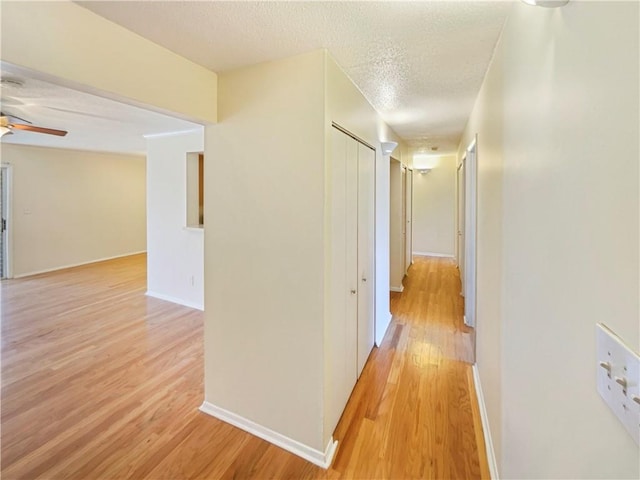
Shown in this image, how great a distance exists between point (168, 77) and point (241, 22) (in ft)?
1.89

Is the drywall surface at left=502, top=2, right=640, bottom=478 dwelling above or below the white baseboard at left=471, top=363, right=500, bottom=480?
above

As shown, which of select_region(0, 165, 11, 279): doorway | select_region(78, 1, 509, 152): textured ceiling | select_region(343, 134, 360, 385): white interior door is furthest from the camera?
select_region(0, 165, 11, 279): doorway

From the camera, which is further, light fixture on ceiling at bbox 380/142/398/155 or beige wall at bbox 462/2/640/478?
light fixture on ceiling at bbox 380/142/398/155

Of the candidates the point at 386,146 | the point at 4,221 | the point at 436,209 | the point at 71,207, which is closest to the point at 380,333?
the point at 386,146

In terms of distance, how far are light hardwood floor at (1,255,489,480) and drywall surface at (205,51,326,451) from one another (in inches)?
11.5

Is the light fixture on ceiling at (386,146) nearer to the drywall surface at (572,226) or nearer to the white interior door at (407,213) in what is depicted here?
the drywall surface at (572,226)

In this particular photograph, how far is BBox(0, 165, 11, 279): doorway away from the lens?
5.50 m

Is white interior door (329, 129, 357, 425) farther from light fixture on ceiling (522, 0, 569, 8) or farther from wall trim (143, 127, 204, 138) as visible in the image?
wall trim (143, 127, 204, 138)

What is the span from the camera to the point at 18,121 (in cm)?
379

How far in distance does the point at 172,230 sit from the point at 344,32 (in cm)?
379

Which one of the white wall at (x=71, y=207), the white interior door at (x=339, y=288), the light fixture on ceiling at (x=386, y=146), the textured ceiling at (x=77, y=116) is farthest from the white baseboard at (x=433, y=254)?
the white wall at (x=71, y=207)

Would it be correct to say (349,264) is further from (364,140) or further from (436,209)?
(436,209)

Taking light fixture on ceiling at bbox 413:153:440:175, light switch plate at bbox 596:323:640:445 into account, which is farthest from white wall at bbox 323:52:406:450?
light fixture on ceiling at bbox 413:153:440:175

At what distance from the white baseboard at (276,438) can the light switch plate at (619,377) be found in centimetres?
160
